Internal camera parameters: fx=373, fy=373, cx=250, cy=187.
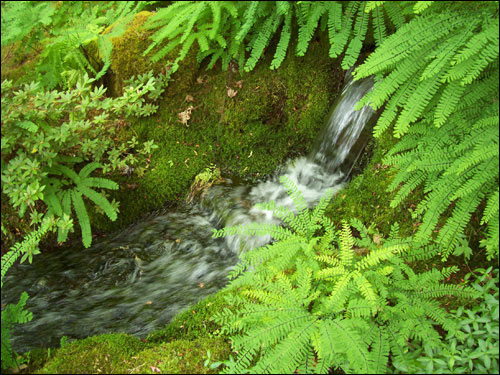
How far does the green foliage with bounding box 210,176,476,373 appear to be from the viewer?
252cm

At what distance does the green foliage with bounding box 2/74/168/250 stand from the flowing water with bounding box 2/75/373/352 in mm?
571

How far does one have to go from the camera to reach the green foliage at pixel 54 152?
13.9 ft

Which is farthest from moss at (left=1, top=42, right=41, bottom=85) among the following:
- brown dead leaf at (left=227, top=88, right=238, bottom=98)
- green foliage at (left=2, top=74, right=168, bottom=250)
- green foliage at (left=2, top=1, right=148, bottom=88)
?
brown dead leaf at (left=227, top=88, right=238, bottom=98)

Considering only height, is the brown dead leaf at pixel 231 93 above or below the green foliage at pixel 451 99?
above

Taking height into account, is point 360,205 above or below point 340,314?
above

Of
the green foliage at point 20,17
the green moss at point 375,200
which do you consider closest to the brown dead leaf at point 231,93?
the green moss at point 375,200

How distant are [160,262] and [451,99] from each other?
3.71 metres

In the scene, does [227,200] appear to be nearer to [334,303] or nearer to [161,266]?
[161,266]

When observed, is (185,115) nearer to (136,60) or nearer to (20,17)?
(136,60)

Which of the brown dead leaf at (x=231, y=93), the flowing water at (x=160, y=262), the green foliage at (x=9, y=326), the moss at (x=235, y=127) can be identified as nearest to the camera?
the green foliage at (x=9, y=326)

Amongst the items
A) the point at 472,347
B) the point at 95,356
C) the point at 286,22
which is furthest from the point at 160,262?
the point at 472,347

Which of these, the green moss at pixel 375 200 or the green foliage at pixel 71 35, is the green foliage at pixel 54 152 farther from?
the green moss at pixel 375 200

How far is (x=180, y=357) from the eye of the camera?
2947 mm

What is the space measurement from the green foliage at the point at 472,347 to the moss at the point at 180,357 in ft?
4.88
